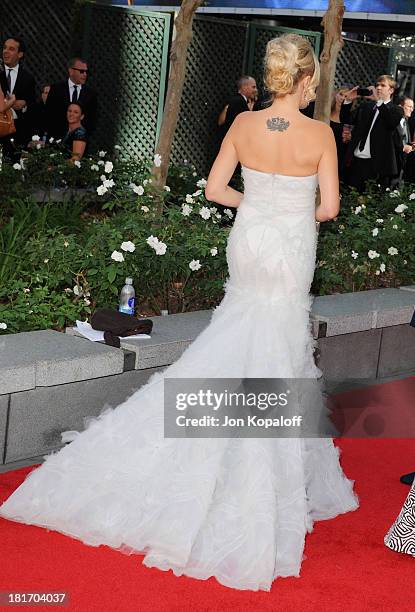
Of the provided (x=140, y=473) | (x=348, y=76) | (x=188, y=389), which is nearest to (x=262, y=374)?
(x=188, y=389)

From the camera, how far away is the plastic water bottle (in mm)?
6109

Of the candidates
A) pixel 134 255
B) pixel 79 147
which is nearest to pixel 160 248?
pixel 134 255

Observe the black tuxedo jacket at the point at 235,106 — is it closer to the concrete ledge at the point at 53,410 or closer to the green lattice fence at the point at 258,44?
the green lattice fence at the point at 258,44

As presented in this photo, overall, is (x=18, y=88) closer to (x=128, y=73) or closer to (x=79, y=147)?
(x=79, y=147)

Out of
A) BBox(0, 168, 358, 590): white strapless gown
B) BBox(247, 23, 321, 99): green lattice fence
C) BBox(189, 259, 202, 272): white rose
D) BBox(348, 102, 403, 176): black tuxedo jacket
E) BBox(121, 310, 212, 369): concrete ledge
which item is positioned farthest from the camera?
BBox(247, 23, 321, 99): green lattice fence

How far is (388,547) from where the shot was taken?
4441 millimetres

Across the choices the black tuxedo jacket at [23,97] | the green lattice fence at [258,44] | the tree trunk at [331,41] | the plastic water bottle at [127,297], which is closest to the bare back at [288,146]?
the plastic water bottle at [127,297]

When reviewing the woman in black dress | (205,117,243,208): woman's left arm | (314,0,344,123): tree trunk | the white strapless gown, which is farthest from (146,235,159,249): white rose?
the woman in black dress

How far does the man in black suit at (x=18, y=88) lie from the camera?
33.3 feet

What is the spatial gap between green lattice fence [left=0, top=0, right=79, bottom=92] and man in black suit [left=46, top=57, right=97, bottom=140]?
1860 millimetres

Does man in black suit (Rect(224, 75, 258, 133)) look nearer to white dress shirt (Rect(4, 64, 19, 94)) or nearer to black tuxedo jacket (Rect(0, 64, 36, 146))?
black tuxedo jacket (Rect(0, 64, 36, 146))

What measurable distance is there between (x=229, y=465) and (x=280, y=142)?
1.35 metres

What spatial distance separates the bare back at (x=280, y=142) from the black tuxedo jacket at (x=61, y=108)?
22.2 ft

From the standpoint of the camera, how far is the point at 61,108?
1087 centimetres
